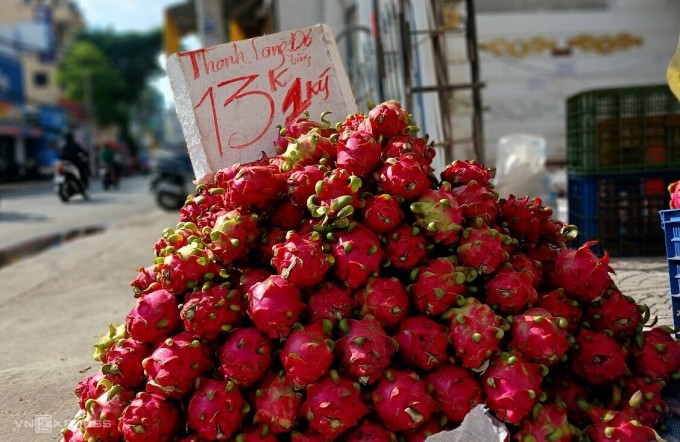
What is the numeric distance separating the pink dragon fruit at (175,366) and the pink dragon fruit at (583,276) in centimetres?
121

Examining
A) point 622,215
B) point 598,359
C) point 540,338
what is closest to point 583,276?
point 598,359

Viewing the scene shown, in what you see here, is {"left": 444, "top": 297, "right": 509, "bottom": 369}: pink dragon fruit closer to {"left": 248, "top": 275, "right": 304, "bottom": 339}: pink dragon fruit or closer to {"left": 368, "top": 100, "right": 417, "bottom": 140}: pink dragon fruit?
{"left": 248, "top": 275, "right": 304, "bottom": 339}: pink dragon fruit

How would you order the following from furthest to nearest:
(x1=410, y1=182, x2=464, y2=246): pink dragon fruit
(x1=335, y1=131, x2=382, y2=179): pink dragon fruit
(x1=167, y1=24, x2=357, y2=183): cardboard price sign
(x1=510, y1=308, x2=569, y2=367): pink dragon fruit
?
1. (x1=167, y1=24, x2=357, y2=183): cardboard price sign
2. (x1=335, y1=131, x2=382, y2=179): pink dragon fruit
3. (x1=410, y1=182, x2=464, y2=246): pink dragon fruit
4. (x1=510, y1=308, x2=569, y2=367): pink dragon fruit

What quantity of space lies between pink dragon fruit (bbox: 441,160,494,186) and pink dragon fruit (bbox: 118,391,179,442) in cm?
124

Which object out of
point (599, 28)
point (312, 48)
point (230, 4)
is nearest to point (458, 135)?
point (599, 28)

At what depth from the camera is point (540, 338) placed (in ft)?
6.68

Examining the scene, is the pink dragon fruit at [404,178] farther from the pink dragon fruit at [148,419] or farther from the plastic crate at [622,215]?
the plastic crate at [622,215]

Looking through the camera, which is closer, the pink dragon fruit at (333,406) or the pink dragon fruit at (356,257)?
the pink dragon fruit at (333,406)

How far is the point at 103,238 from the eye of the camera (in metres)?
9.34

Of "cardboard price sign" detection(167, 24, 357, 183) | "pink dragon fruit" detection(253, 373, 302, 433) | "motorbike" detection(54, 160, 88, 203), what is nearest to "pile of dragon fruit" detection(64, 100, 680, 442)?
"pink dragon fruit" detection(253, 373, 302, 433)

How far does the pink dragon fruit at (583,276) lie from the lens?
2311 mm

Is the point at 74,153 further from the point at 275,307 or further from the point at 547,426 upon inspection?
the point at 547,426

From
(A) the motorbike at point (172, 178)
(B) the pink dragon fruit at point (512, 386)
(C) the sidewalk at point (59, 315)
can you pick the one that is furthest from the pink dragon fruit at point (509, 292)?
(A) the motorbike at point (172, 178)

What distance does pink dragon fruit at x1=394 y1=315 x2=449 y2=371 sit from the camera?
2.07 meters
